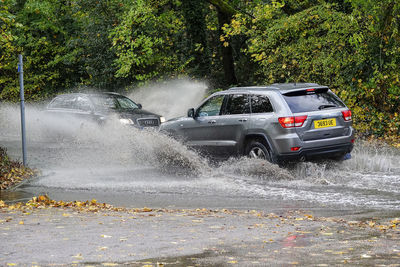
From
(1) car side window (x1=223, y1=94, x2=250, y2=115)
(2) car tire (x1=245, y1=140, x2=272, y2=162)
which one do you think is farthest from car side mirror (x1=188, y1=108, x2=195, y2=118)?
(2) car tire (x1=245, y1=140, x2=272, y2=162)

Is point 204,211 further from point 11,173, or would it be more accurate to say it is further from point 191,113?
point 11,173

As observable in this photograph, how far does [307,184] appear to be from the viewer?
475 inches

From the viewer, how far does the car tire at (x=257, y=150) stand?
1271 cm

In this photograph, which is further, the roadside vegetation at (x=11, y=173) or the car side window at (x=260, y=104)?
the roadside vegetation at (x=11, y=173)

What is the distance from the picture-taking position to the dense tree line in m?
19.8

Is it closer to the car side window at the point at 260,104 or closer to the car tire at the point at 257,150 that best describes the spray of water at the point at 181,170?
the car tire at the point at 257,150

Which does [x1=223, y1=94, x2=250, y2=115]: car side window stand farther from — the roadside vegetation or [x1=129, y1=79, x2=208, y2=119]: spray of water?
[x1=129, y1=79, x2=208, y2=119]: spray of water

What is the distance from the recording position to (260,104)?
13008 millimetres

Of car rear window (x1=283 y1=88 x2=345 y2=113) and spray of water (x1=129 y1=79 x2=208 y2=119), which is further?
spray of water (x1=129 y1=79 x2=208 y2=119)

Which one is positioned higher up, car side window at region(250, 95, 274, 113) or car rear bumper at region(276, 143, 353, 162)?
car side window at region(250, 95, 274, 113)

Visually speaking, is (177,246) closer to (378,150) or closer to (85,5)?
(378,150)

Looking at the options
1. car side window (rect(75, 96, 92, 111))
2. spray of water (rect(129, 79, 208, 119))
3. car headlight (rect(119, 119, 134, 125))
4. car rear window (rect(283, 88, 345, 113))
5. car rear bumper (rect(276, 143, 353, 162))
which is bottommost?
car rear bumper (rect(276, 143, 353, 162))

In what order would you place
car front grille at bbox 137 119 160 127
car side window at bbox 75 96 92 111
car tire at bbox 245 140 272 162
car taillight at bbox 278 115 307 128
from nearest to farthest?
car taillight at bbox 278 115 307 128, car tire at bbox 245 140 272 162, car front grille at bbox 137 119 160 127, car side window at bbox 75 96 92 111

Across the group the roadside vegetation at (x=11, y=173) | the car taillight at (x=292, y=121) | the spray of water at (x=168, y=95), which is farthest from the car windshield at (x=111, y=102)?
the car taillight at (x=292, y=121)
